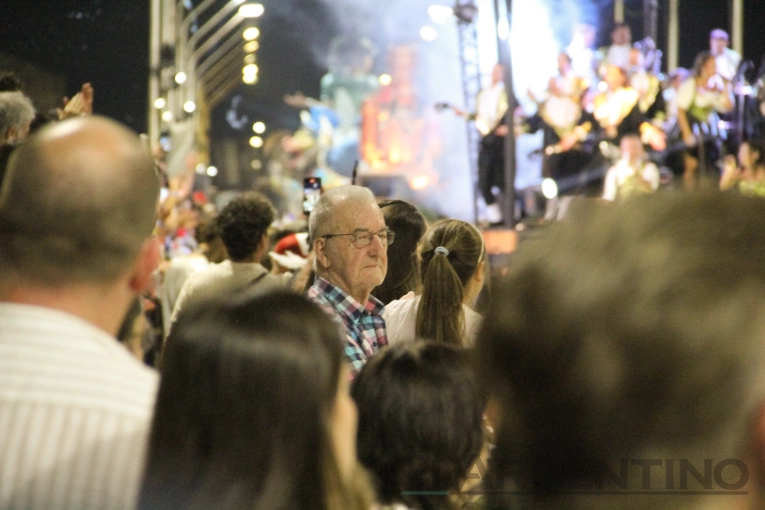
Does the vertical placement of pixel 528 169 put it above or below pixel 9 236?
below

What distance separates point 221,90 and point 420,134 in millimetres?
11370

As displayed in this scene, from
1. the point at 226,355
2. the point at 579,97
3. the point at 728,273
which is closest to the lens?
the point at 728,273

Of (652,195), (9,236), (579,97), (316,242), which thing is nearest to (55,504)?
(9,236)

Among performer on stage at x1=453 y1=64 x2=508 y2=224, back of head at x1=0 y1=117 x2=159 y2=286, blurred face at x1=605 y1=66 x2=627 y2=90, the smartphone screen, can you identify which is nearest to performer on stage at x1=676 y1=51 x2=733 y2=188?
blurred face at x1=605 y1=66 x2=627 y2=90

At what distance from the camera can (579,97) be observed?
15008 millimetres

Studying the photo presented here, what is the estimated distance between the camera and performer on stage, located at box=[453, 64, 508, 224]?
14.5 meters

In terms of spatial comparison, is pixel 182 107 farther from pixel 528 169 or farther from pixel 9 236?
pixel 9 236

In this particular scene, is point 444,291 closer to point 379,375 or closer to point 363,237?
point 363,237

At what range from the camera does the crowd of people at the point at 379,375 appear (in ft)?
3.10

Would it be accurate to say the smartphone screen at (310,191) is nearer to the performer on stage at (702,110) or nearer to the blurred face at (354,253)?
the blurred face at (354,253)

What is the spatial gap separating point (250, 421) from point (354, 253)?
265 centimetres

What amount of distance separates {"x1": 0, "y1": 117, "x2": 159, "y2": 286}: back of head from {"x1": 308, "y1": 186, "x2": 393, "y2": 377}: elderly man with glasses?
7.34 feet

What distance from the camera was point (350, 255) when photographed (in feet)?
13.8

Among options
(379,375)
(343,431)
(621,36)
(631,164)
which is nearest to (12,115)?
(379,375)
